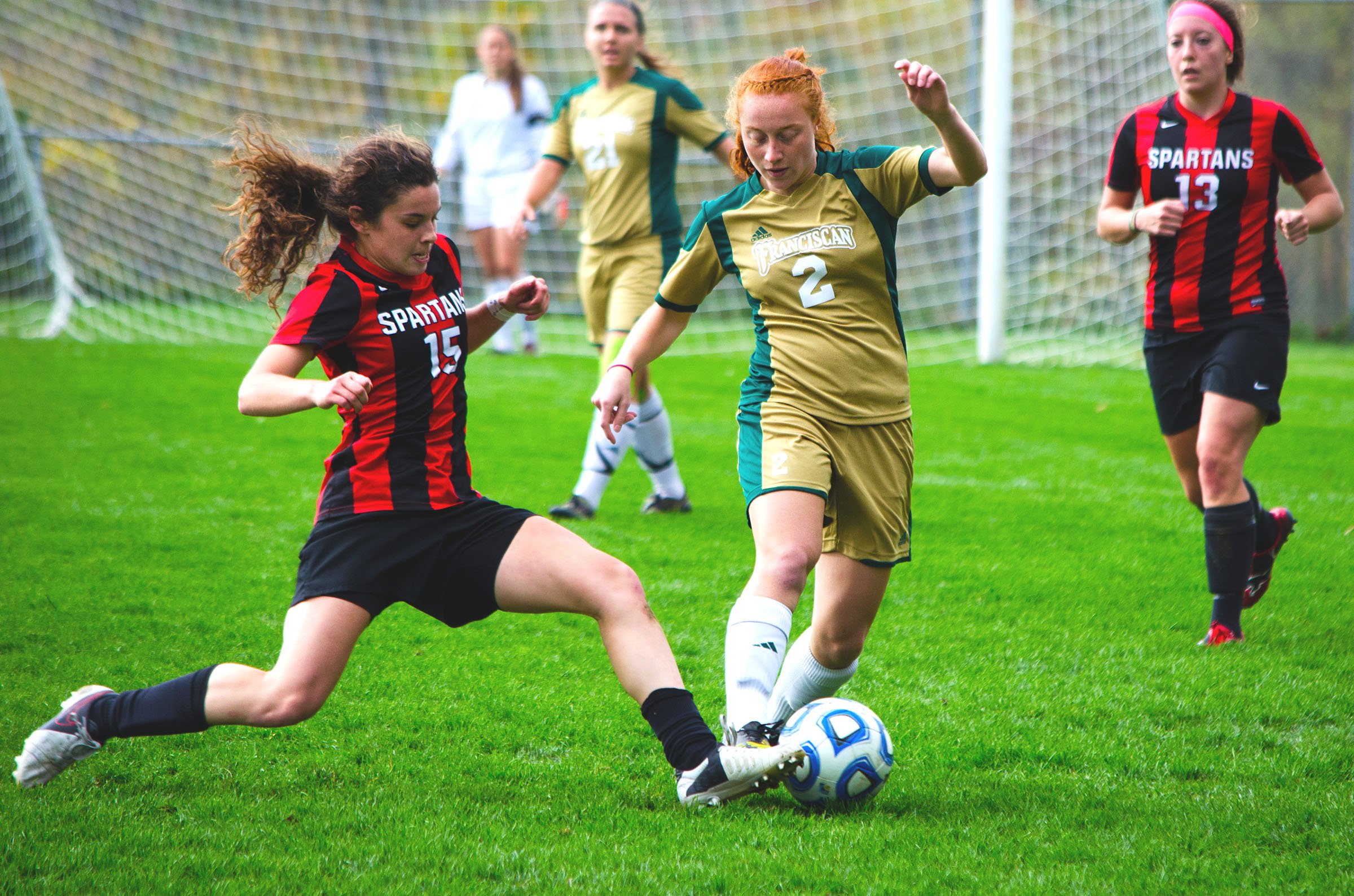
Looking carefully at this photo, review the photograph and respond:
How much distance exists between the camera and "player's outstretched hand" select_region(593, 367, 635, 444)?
324 cm

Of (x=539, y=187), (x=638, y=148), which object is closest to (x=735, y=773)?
(x=638, y=148)

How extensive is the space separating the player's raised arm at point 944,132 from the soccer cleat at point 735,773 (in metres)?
1.42

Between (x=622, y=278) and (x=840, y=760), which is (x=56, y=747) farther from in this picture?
(x=622, y=278)

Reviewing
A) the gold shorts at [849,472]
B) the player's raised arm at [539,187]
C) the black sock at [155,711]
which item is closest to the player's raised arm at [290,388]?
the black sock at [155,711]

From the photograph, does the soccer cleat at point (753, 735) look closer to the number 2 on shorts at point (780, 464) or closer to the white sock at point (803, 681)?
the white sock at point (803, 681)

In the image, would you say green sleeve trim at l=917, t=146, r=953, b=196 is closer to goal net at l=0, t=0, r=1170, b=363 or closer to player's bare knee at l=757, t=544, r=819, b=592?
player's bare knee at l=757, t=544, r=819, b=592

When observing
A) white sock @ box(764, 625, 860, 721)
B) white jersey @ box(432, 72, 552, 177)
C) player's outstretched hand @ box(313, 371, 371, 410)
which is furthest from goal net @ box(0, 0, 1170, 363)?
player's outstretched hand @ box(313, 371, 371, 410)

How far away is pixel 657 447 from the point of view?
6.23 meters

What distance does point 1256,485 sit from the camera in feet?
23.3

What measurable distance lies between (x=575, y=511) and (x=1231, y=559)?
9.86ft

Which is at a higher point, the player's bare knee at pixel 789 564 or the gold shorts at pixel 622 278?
the gold shorts at pixel 622 278

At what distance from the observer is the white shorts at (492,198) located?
11.1 metres

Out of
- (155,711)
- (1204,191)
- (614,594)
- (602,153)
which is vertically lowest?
(155,711)

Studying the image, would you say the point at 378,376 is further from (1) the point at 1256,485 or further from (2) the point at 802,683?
(1) the point at 1256,485
